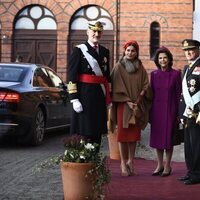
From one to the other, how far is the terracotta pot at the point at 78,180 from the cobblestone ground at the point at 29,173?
49 centimetres

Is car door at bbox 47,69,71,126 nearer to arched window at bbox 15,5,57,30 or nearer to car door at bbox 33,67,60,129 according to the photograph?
car door at bbox 33,67,60,129

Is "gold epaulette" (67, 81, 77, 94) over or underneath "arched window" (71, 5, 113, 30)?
underneath

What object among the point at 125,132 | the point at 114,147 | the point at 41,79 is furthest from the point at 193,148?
the point at 41,79

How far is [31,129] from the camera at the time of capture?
10477 mm

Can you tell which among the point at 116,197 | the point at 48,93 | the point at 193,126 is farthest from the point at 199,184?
the point at 48,93

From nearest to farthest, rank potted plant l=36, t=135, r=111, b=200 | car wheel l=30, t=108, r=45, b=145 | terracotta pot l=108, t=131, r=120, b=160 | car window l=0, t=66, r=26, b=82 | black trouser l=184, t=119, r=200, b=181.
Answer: potted plant l=36, t=135, r=111, b=200 → black trouser l=184, t=119, r=200, b=181 → terracotta pot l=108, t=131, r=120, b=160 → car wheel l=30, t=108, r=45, b=145 → car window l=0, t=66, r=26, b=82

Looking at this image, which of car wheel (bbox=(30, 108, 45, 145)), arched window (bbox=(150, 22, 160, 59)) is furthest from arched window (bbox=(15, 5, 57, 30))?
car wheel (bbox=(30, 108, 45, 145))

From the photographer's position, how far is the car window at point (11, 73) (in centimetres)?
1075

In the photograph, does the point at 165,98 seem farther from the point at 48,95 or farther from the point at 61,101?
the point at 61,101

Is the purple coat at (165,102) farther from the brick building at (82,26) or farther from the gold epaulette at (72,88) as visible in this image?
the brick building at (82,26)

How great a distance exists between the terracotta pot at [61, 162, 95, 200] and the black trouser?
1.88 m

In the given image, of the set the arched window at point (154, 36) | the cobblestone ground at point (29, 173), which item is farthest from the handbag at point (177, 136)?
the arched window at point (154, 36)

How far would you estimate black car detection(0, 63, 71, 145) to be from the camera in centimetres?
1006

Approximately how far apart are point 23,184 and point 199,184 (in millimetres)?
2280
